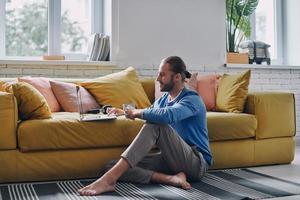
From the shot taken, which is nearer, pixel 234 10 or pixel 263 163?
pixel 263 163

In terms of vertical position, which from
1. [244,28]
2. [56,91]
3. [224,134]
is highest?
[244,28]

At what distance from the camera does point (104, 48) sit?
3904 millimetres

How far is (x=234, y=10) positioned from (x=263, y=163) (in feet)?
6.44

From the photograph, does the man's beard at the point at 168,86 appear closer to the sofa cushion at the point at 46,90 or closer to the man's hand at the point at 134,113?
the man's hand at the point at 134,113

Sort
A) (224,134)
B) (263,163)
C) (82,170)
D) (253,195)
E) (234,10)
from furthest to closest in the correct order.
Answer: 1. (234,10)
2. (263,163)
3. (224,134)
4. (82,170)
5. (253,195)

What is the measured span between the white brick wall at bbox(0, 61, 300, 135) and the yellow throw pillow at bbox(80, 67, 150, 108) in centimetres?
→ 55

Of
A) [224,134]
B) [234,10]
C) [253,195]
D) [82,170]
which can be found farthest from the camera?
[234,10]

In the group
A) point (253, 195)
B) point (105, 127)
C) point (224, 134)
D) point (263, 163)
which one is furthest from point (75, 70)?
point (253, 195)

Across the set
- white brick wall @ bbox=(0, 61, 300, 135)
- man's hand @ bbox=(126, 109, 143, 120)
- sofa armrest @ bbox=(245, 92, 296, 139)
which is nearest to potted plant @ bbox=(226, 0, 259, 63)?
white brick wall @ bbox=(0, 61, 300, 135)

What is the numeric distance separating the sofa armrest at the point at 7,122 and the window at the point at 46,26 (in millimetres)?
1538

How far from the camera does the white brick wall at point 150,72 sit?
12.0 ft

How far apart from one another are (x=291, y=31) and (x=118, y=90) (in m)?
2.68

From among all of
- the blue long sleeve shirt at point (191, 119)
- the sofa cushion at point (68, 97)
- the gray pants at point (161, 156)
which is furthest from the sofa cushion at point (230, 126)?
the sofa cushion at point (68, 97)

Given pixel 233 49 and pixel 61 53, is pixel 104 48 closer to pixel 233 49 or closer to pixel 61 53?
pixel 61 53
